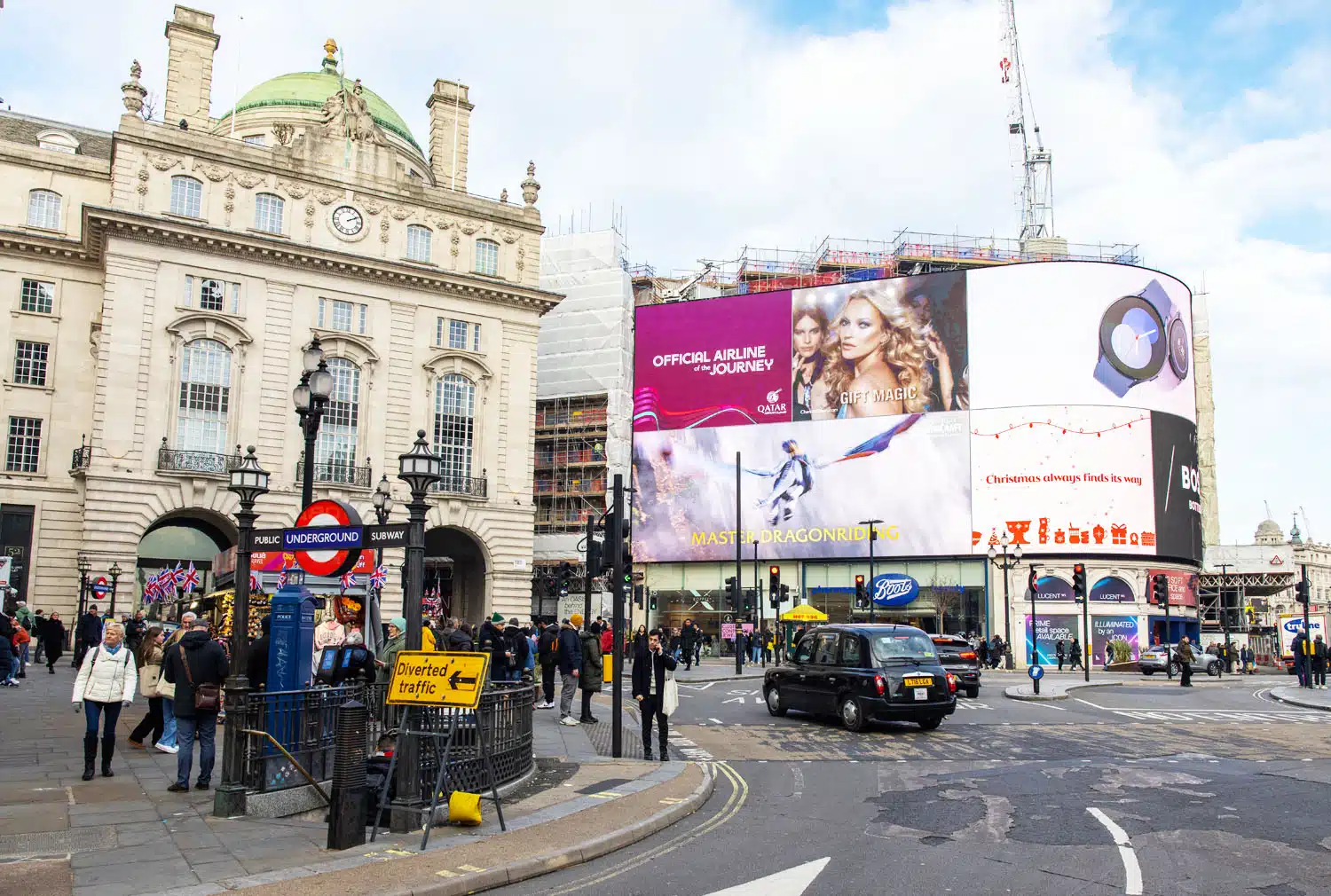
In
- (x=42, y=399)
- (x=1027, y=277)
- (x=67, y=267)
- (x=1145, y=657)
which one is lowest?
(x=1145, y=657)

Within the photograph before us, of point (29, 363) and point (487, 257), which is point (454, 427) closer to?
point (487, 257)

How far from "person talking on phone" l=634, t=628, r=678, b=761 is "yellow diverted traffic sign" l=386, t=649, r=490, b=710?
5.05m

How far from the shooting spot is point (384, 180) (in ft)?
155

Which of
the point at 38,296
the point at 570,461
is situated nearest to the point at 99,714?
the point at 38,296

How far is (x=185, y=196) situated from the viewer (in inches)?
1684

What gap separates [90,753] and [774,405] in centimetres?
5467

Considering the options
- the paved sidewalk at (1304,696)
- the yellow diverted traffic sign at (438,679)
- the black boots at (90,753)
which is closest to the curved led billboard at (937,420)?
the paved sidewalk at (1304,696)

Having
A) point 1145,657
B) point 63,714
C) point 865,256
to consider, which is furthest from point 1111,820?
point 865,256

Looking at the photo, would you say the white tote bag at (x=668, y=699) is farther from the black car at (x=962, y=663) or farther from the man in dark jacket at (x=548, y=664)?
the black car at (x=962, y=663)

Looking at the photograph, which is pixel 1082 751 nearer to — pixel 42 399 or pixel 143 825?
pixel 143 825

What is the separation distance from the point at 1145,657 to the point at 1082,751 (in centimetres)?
3124

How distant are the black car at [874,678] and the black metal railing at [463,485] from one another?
99.9 ft

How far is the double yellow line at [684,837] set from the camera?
8039 mm

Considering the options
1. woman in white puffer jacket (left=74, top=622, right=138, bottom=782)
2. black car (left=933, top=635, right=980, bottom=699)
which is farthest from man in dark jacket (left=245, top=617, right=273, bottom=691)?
black car (left=933, top=635, right=980, bottom=699)
